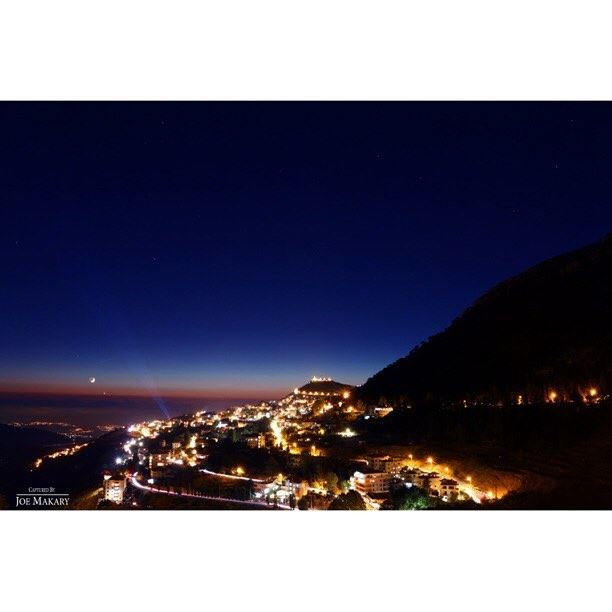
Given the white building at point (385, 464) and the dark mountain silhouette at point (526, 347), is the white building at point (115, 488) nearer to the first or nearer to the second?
the white building at point (385, 464)

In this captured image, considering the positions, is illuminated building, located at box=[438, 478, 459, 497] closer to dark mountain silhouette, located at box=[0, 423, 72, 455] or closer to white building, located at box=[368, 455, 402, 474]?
white building, located at box=[368, 455, 402, 474]

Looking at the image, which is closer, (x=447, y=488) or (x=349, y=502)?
(x=349, y=502)

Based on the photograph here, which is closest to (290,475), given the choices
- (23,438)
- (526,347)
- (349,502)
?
(349,502)

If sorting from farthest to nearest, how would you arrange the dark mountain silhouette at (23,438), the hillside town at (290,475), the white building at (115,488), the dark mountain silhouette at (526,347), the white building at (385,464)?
the dark mountain silhouette at (526,347)
the dark mountain silhouette at (23,438)
the white building at (385,464)
the white building at (115,488)
the hillside town at (290,475)

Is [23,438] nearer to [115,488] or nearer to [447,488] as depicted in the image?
[115,488]

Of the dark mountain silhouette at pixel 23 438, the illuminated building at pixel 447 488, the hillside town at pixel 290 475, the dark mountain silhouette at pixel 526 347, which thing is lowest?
the illuminated building at pixel 447 488

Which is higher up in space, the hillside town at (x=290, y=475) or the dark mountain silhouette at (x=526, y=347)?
the dark mountain silhouette at (x=526, y=347)

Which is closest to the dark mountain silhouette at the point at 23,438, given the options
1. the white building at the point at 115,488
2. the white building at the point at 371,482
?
the white building at the point at 115,488

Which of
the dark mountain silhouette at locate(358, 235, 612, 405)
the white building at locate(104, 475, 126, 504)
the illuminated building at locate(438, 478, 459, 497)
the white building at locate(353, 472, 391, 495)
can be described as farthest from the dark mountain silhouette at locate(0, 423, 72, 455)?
the dark mountain silhouette at locate(358, 235, 612, 405)

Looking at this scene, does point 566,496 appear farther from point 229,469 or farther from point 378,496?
point 229,469
